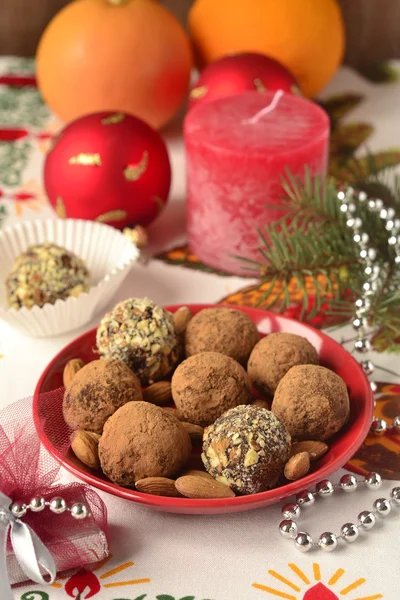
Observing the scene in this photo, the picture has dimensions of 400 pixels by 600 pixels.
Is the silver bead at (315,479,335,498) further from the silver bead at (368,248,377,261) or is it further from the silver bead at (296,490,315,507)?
the silver bead at (368,248,377,261)

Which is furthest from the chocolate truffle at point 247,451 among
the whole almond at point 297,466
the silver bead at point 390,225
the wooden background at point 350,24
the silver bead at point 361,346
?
the wooden background at point 350,24

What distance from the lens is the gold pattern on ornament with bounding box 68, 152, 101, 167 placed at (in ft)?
2.93

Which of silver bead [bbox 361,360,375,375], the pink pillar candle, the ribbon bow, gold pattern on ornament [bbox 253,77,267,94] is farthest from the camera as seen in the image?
gold pattern on ornament [bbox 253,77,267,94]

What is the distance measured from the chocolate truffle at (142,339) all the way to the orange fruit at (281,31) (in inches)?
23.4

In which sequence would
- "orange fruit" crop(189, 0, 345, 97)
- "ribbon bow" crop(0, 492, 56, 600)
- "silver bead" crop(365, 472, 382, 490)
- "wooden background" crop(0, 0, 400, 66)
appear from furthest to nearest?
"wooden background" crop(0, 0, 400, 66), "orange fruit" crop(189, 0, 345, 97), "silver bead" crop(365, 472, 382, 490), "ribbon bow" crop(0, 492, 56, 600)

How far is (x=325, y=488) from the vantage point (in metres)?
0.60

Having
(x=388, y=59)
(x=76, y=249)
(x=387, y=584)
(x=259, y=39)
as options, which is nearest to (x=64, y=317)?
(x=76, y=249)

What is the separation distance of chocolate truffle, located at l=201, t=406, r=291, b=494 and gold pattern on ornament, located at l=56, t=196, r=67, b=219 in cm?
43

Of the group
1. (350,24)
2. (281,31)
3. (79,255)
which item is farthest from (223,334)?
(350,24)

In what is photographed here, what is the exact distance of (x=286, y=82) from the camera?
1.01 metres

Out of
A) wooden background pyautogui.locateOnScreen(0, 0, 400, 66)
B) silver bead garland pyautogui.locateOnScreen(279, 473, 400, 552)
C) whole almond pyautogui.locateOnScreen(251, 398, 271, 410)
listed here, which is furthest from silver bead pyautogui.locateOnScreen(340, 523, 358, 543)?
wooden background pyautogui.locateOnScreen(0, 0, 400, 66)

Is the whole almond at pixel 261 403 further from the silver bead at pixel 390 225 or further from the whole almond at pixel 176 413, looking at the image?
the silver bead at pixel 390 225

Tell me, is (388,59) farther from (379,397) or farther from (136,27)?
(379,397)

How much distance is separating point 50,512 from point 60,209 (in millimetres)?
454
